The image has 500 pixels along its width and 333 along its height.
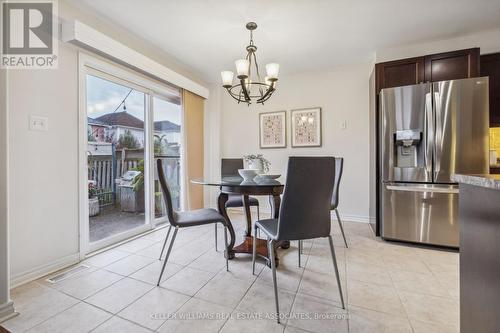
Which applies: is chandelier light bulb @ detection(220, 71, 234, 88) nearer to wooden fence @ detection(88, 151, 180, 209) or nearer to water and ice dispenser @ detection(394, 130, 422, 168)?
wooden fence @ detection(88, 151, 180, 209)

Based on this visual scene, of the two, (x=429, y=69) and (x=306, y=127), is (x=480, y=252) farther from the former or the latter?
(x=306, y=127)

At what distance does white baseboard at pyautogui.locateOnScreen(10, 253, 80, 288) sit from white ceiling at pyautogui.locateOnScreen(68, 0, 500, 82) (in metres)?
2.29

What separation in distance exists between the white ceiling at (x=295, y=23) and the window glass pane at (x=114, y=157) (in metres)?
0.75

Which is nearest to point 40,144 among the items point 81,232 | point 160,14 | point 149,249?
point 81,232

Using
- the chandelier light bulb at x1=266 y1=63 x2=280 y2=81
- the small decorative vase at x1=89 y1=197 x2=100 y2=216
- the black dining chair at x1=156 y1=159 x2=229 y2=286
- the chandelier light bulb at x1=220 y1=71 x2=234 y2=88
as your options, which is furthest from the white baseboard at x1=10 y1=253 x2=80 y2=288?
the chandelier light bulb at x1=266 y1=63 x2=280 y2=81

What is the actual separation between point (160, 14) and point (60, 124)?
4.48ft

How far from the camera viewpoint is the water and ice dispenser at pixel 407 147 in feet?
7.66

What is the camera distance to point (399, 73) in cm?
257

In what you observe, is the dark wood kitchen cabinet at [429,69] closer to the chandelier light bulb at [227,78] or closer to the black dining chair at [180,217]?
the chandelier light bulb at [227,78]

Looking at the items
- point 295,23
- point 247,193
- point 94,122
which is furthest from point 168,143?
point 295,23

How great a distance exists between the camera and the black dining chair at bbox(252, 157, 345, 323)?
1.32 metres

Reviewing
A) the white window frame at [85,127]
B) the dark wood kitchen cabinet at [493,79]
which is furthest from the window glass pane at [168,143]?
the dark wood kitchen cabinet at [493,79]

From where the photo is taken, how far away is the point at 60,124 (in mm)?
1920

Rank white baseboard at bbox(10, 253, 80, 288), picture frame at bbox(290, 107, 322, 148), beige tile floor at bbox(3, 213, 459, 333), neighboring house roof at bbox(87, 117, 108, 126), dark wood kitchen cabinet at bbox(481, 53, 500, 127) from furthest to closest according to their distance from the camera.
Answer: picture frame at bbox(290, 107, 322, 148) → dark wood kitchen cabinet at bbox(481, 53, 500, 127) → neighboring house roof at bbox(87, 117, 108, 126) → white baseboard at bbox(10, 253, 80, 288) → beige tile floor at bbox(3, 213, 459, 333)
